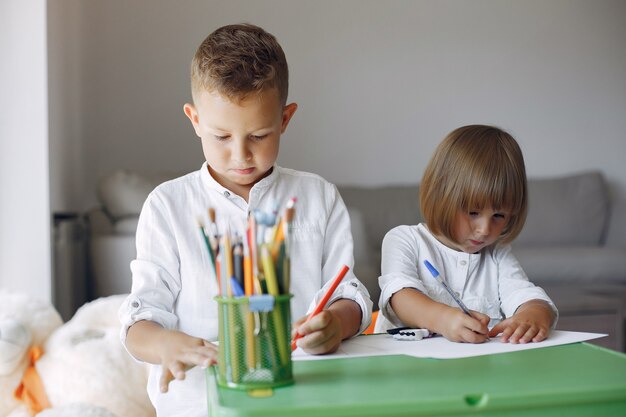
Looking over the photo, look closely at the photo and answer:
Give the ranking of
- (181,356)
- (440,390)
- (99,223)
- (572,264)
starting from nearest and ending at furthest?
1. (440,390)
2. (181,356)
3. (99,223)
4. (572,264)

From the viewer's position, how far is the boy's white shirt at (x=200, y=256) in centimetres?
109

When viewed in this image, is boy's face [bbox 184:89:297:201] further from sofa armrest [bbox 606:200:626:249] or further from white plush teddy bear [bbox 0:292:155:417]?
sofa armrest [bbox 606:200:626:249]

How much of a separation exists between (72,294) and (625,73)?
10.6 feet

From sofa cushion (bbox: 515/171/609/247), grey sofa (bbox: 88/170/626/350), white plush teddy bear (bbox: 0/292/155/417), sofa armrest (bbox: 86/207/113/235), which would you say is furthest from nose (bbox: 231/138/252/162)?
sofa cushion (bbox: 515/171/609/247)

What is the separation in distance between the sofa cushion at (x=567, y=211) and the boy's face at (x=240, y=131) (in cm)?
308

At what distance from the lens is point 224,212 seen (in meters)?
1.17

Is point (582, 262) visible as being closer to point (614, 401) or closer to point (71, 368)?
point (71, 368)

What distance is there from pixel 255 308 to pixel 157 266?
0.41m

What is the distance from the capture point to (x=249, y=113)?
1050mm

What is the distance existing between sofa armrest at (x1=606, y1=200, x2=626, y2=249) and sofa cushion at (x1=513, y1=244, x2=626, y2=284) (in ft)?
1.61

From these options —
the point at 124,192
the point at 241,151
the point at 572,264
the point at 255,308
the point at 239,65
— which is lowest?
the point at 572,264

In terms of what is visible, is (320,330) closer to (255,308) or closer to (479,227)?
(255,308)

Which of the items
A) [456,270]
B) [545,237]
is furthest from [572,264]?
[456,270]

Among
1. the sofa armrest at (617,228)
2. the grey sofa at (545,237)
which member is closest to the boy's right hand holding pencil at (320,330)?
the grey sofa at (545,237)
